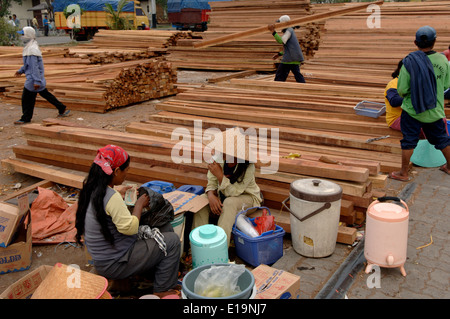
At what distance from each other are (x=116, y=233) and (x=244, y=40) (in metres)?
13.6

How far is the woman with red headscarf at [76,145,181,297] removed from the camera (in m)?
3.34

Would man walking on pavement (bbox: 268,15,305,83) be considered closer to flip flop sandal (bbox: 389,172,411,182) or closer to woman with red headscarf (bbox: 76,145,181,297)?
flip flop sandal (bbox: 389,172,411,182)

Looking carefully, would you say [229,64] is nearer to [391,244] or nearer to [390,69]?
[390,69]

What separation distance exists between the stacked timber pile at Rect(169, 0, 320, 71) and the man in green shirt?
9498 mm

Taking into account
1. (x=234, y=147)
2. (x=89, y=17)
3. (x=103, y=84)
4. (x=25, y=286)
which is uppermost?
(x=89, y=17)

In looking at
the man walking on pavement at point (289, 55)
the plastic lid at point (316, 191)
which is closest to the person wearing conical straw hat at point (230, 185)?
the plastic lid at point (316, 191)

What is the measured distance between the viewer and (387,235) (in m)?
3.63

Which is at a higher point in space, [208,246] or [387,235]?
[387,235]

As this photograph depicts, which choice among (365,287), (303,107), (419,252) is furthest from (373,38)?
(365,287)

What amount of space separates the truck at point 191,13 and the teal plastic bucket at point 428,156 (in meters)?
30.7

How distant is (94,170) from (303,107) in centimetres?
453

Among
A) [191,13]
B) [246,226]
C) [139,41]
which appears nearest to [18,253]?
[246,226]

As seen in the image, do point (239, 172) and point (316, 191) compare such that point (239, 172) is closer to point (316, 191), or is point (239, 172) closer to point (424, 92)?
point (316, 191)

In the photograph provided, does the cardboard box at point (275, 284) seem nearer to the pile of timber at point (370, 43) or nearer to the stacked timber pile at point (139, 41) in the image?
the pile of timber at point (370, 43)
